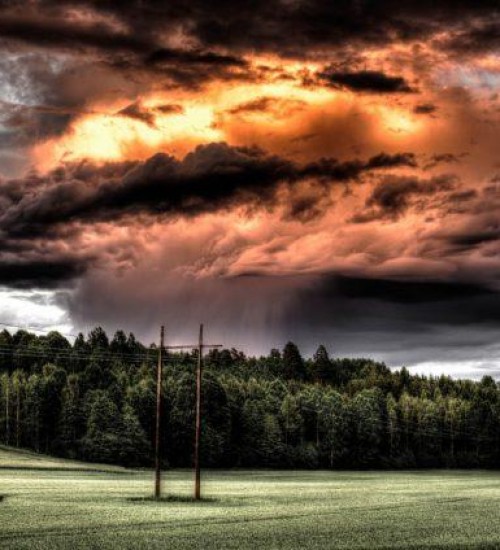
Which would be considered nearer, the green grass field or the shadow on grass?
the green grass field

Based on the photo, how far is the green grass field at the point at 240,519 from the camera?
42719 mm

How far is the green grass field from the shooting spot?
42.7m

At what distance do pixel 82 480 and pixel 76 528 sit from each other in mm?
58941

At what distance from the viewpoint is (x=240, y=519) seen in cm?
5503

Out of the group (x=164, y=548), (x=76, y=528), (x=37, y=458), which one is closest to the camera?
(x=164, y=548)

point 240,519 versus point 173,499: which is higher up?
point 240,519

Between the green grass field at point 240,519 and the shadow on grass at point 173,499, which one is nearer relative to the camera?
the green grass field at point 240,519

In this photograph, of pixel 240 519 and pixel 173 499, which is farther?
pixel 173 499

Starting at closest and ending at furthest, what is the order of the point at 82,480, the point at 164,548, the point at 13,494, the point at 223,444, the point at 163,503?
the point at 164,548
the point at 163,503
the point at 13,494
the point at 82,480
the point at 223,444

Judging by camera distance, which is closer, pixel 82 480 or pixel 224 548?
pixel 224 548

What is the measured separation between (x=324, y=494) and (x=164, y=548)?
50957 millimetres

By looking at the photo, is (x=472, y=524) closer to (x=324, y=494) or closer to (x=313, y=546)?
(x=313, y=546)

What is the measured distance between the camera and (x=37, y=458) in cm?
14450

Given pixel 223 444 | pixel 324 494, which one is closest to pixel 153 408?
pixel 223 444
